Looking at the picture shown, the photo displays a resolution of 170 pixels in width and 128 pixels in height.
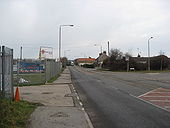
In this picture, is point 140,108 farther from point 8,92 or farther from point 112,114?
point 8,92

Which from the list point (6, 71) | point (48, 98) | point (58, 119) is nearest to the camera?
point (58, 119)

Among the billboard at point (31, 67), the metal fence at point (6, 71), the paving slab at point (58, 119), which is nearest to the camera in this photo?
the paving slab at point (58, 119)

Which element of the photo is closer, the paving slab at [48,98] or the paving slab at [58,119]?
the paving slab at [58,119]

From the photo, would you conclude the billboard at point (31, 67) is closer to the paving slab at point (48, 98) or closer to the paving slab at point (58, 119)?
the paving slab at point (48, 98)

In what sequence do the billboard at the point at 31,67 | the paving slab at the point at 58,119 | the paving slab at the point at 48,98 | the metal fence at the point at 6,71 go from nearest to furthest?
the paving slab at the point at 58,119 < the metal fence at the point at 6,71 < the paving slab at the point at 48,98 < the billboard at the point at 31,67

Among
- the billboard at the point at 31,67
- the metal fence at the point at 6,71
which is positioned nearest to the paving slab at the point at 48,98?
the metal fence at the point at 6,71

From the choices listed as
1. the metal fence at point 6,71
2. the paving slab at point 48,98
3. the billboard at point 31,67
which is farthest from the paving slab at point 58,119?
the billboard at point 31,67

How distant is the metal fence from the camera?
9828 mm

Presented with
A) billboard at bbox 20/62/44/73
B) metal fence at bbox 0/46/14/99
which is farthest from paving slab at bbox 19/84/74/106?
billboard at bbox 20/62/44/73

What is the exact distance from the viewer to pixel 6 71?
1072cm

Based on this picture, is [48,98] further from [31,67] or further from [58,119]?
[31,67]

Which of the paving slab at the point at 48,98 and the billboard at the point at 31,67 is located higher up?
the billboard at the point at 31,67

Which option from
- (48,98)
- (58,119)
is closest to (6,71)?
(58,119)

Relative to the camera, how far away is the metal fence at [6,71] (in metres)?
9.83
